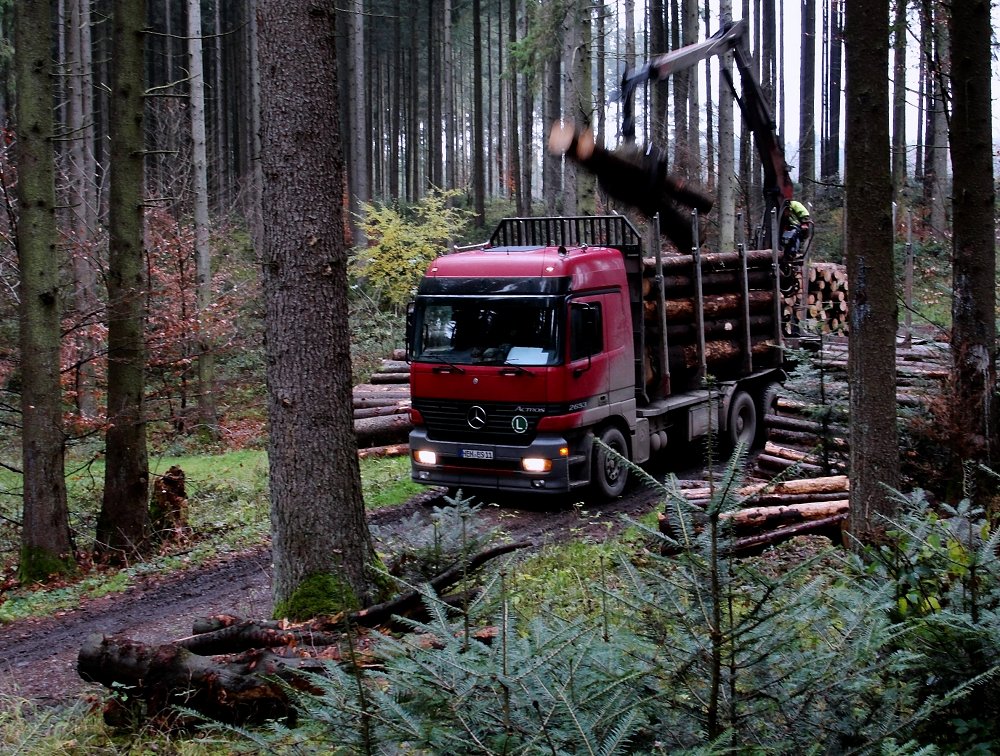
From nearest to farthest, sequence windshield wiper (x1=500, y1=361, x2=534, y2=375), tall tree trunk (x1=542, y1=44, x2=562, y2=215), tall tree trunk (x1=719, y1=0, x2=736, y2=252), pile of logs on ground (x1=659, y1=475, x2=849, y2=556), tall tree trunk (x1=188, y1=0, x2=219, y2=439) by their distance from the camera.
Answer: pile of logs on ground (x1=659, y1=475, x2=849, y2=556) < windshield wiper (x1=500, y1=361, x2=534, y2=375) < tall tree trunk (x1=188, y1=0, x2=219, y2=439) < tall tree trunk (x1=719, y1=0, x2=736, y2=252) < tall tree trunk (x1=542, y1=44, x2=562, y2=215)

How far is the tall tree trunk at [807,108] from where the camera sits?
116 ft

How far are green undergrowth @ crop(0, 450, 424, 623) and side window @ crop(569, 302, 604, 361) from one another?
11.9 ft

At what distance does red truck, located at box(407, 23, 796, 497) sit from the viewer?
1163cm

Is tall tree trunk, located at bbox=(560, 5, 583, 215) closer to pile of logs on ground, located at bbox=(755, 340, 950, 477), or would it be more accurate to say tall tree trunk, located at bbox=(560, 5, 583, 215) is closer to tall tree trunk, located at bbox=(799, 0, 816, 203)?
pile of logs on ground, located at bbox=(755, 340, 950, 477)

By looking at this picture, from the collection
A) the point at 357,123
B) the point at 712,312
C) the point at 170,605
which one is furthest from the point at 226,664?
the point at 357,123

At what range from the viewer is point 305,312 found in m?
6.33

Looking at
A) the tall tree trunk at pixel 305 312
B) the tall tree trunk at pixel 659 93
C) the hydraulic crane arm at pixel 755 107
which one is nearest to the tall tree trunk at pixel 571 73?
the hydraulic crane arm at pixel 755 107

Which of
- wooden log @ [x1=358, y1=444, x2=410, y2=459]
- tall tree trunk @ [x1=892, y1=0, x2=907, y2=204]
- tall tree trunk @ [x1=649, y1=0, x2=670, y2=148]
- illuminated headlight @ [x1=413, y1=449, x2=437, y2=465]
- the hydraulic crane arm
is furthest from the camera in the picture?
tall tree trunk @ [x1=649, y1=0, x2=670, y2=148]

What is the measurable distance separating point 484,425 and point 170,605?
4344 millimetres

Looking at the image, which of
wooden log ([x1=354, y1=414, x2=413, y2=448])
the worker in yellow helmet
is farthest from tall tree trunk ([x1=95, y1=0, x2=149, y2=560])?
the worker in yellow helmet

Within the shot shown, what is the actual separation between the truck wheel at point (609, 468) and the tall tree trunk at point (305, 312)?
20.4 ft

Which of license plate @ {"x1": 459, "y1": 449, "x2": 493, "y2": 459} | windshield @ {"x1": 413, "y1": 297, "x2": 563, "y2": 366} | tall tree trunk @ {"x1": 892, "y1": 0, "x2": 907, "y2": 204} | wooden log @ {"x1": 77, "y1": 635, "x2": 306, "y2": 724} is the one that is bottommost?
wooden log @ {"x1": 77, "y1": 635, "x2": 306, "y2": 724}

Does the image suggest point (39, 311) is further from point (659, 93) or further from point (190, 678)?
point (659, 93)

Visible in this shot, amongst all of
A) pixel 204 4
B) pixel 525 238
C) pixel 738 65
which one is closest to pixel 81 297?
pixel 525 238
